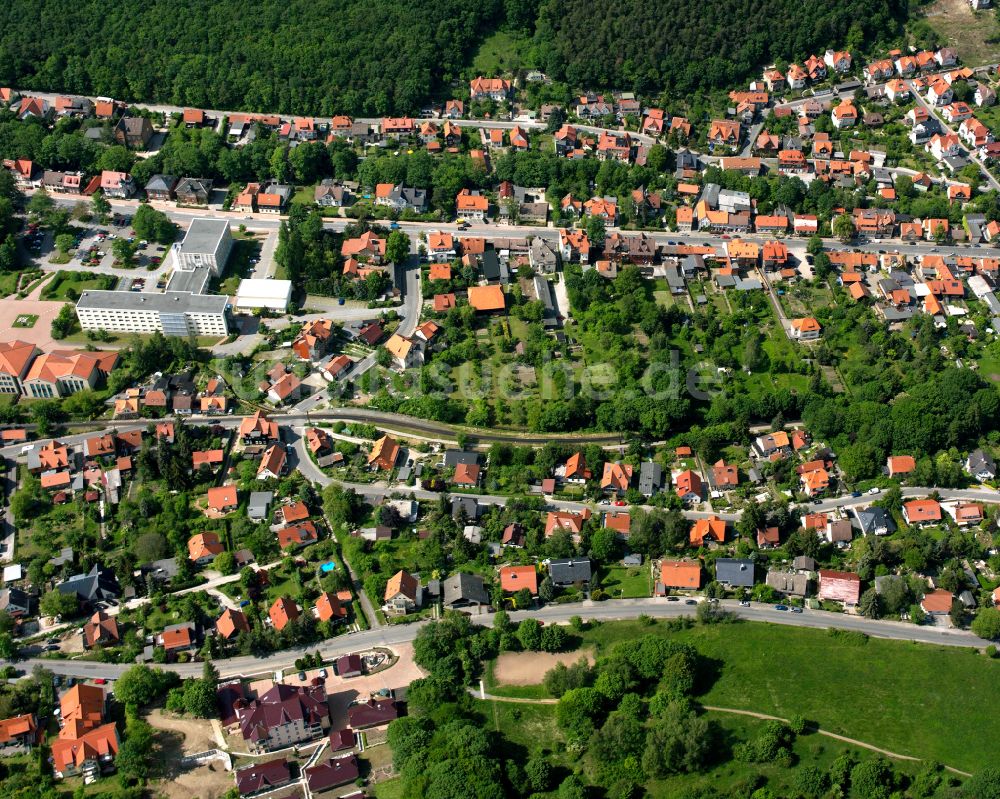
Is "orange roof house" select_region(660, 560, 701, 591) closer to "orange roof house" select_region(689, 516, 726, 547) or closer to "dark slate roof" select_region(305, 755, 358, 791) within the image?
"orange roof house" select_region(689, 516, 726, 547)

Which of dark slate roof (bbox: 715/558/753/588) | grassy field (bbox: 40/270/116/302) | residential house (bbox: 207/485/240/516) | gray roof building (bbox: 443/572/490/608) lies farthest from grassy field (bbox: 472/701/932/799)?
grassy field (bbox: 40/270/116/302)

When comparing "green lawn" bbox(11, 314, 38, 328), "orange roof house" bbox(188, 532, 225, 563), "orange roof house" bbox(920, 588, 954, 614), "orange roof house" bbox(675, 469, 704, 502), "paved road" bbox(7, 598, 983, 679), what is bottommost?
"paved road" bbox(7, 598, 983, 679)

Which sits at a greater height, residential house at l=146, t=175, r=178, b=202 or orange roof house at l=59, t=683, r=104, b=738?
residential house at l=146, t=175, r=178, b=202

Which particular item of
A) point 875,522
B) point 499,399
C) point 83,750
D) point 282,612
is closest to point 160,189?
point 499,399

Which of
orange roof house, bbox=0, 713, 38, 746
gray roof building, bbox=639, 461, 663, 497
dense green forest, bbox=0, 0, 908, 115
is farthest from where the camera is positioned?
dense green forest, bbox=0, 0, 908, 115

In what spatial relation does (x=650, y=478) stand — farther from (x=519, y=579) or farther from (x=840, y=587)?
(x=840, y=587)

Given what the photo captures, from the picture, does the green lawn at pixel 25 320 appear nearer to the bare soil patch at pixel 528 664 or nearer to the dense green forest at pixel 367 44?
the dense green forest at pixel 367 44

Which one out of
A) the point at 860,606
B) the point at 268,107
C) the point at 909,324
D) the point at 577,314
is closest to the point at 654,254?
the point at 577,314

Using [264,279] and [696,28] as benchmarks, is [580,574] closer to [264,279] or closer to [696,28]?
[264,279]
